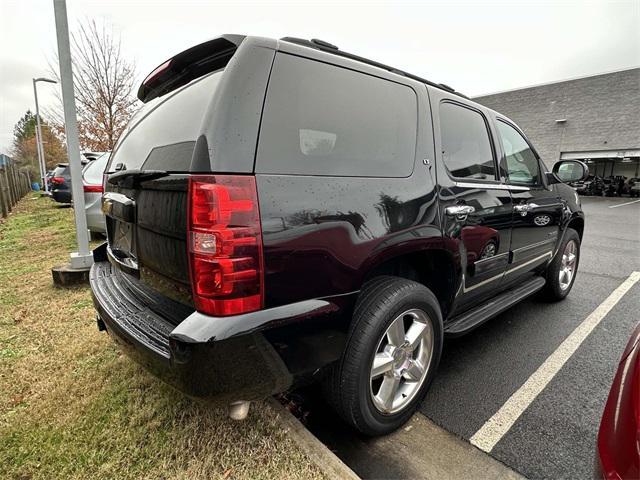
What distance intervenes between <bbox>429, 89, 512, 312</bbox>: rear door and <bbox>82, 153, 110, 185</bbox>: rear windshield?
5.08 meters

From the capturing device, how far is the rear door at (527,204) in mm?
3012

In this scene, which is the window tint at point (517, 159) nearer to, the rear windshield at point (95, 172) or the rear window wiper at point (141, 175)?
the rear window wiper at point (141, 175)

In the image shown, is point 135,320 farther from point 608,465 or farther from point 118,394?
point 608,465

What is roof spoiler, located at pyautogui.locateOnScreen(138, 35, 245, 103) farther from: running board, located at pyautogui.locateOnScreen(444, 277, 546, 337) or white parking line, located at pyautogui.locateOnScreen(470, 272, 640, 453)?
white parking line, located at pyautogui.locateOnScreen(470, 272, 640, 453)

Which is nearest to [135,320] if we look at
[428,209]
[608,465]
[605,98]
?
[428,209]

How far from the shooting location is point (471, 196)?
95.6 inches

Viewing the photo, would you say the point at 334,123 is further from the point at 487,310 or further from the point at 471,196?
the point at 487,310

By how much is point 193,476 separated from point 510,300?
262cm

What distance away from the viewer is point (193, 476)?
1703 millimetres

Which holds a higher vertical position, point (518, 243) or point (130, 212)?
point (130, 212)

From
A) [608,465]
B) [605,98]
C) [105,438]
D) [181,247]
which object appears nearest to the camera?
[608,465]

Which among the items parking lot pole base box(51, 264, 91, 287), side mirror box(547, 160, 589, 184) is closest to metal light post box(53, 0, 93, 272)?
parking lot pole base box(51, 264, 91, 287)

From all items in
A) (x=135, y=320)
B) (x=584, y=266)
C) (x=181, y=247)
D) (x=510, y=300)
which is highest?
(x=181, y=247)

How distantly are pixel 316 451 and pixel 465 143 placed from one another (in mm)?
2199
